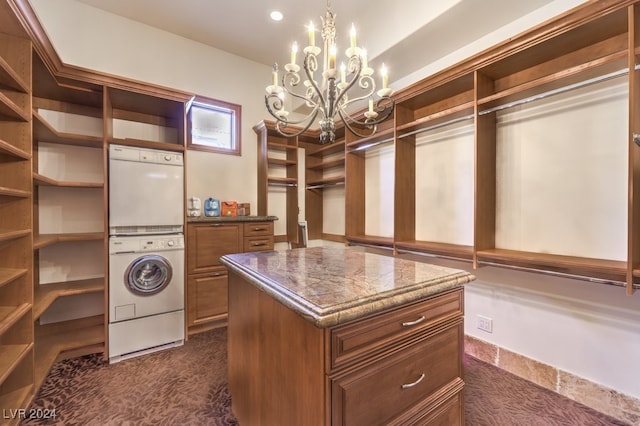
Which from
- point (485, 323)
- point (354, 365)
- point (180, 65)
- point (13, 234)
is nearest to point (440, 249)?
point (485, 323)

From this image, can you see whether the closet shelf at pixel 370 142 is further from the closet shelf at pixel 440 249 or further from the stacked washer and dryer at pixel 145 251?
the stacked washer and dryer at pixel 145 251

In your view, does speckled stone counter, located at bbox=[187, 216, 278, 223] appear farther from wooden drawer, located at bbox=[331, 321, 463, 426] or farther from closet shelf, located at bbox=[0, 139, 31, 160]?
wooden drawer, located at bbox=[331, 321, 463, 426]

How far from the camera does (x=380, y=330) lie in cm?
101

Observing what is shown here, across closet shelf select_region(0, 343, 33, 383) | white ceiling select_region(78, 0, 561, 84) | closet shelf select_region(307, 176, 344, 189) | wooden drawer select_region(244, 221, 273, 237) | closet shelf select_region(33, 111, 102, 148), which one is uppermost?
white ceiling select_region(78, 0, 561, 84)

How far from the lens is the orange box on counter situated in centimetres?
348

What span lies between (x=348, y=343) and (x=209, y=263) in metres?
2.48

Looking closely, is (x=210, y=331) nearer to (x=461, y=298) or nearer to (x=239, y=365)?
(x=239, y=365)

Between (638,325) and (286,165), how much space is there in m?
3.80

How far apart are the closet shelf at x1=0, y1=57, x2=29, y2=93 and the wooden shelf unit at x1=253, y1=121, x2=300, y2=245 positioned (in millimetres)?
2242

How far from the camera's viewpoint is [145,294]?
258 cm

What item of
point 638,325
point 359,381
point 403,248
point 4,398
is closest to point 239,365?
point 359,381

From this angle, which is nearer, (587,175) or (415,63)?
(587,175)

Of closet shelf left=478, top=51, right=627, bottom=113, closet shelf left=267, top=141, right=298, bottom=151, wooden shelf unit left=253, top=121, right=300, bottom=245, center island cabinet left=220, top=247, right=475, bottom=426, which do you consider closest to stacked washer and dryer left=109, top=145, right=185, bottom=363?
wooden shelf unit left=253, top=121, right=300, bottom=245

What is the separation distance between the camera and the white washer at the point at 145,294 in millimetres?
2461
